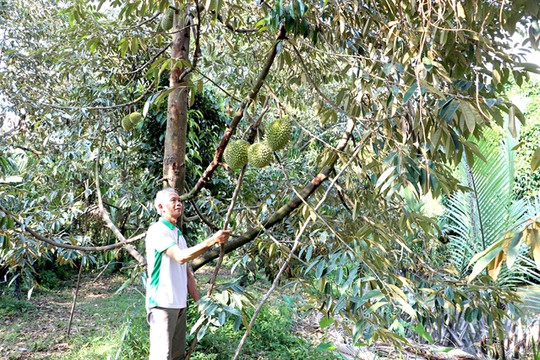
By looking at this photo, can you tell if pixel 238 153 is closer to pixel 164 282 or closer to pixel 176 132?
pixel 176 132

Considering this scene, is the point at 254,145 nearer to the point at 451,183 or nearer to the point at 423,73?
the point at 423,73

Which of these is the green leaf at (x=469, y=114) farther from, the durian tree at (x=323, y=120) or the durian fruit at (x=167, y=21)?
the durian fruit at (x=167, y=21)

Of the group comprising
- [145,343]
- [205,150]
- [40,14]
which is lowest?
[145,343]

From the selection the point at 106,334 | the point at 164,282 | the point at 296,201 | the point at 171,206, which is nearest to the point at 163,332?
the point at 164,282

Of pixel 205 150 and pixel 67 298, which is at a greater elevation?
pixel 205 150

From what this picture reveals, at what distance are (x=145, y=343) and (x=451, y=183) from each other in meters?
2.47

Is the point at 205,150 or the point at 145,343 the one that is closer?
the point at 145,343

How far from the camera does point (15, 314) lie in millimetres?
4492

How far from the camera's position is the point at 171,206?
1596mm

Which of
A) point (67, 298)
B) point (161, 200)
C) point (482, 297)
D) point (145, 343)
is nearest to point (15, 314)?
point (67, 298)

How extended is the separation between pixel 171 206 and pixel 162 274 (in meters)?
0.26

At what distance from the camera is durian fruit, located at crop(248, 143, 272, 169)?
139 centimetres

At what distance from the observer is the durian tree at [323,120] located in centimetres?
121

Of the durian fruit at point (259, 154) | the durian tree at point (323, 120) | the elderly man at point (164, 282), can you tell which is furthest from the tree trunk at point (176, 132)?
the durian fruit at point (259, 154)
